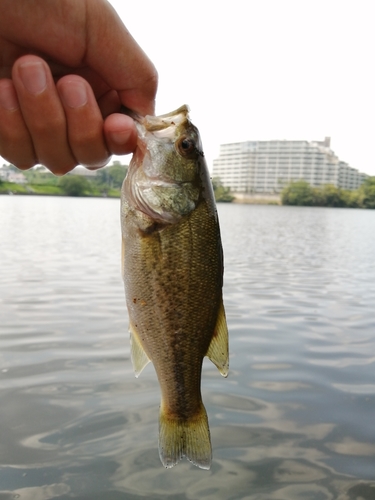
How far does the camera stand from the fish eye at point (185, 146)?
2994 mm

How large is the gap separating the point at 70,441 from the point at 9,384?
5.59 feet

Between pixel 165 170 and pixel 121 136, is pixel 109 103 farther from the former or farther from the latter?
pixel 165 170

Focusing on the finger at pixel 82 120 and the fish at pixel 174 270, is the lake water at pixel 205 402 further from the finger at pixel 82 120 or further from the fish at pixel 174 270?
the finger at pixel 82 120

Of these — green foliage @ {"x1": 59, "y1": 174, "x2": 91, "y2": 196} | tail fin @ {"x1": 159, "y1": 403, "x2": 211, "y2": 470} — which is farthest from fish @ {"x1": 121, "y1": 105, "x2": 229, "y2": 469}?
green foliage @ {"x1": 59, "y1": 174, "x2": 91, "y2": 196}

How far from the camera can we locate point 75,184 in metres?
81.8

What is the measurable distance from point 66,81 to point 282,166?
142 m

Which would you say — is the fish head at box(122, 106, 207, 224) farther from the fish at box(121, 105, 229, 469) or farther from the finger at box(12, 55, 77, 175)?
the finger at box(12, 55, 77, 175)

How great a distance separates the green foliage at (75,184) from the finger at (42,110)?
78.2 m

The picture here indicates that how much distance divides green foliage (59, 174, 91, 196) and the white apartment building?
58.0 metres

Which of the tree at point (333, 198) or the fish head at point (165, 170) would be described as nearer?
the fish head at point (165, 170)

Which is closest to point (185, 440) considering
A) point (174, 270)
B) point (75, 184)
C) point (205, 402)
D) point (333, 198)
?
point (174, 270)

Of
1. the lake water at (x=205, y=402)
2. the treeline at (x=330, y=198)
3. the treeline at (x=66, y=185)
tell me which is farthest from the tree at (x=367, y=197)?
the lake water at (x=205, y=402)

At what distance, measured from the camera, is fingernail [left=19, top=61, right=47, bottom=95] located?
2631 mm

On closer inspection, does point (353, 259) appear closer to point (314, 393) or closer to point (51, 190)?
point (314, 393)
